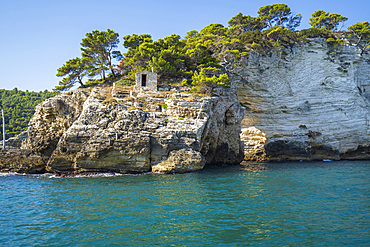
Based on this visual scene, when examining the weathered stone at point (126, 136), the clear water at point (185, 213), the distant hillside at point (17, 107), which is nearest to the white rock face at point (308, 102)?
the weathered stone at point (126, 136)

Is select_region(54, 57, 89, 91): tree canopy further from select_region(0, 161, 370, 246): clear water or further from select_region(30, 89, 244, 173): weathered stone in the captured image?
select_region(0, 161, 370, 246): clear water

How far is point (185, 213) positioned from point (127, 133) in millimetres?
12774

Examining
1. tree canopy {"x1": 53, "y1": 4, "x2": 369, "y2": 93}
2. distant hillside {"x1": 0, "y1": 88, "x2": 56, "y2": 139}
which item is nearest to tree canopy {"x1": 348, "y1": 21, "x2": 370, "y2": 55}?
tree canopy {"x1": 53, "y1": 4, "x2": 369, "y2": 93}

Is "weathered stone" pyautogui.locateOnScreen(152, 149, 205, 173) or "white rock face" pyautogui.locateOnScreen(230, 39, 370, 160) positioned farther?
"white rock face" pyautogui.locateOnScreen(230, 39, 370, 160)

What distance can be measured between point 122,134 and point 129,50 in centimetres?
1710

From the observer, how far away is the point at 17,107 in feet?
203

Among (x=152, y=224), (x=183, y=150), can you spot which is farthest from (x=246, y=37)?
(x=152, y=224)

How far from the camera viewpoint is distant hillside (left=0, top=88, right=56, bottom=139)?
51969 mm

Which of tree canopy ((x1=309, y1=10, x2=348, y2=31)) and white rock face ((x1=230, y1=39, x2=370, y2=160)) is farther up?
tree canopy ((x1=309, y1=10, x2=348, y2=31))

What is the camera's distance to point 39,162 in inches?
985

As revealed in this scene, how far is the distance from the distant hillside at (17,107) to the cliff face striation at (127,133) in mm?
21312

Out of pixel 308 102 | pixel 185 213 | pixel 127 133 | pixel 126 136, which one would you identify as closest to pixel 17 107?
pixel 127 133

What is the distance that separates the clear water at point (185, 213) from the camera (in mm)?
8742

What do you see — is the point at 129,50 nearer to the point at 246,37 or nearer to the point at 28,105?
the point at 246,37
